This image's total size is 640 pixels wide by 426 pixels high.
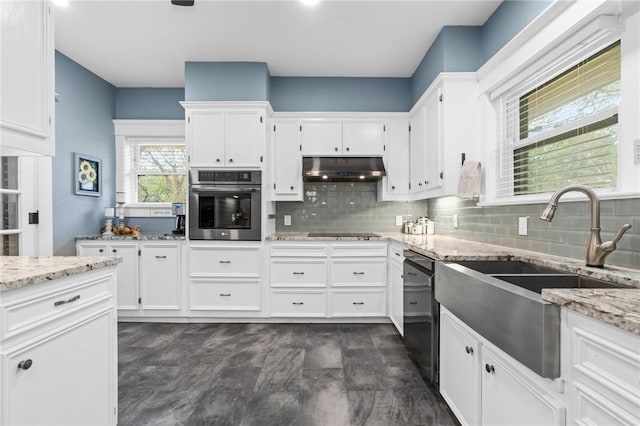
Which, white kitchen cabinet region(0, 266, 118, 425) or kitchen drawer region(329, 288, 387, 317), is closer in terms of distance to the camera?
white kitchen cabinet region(0, 266, 118, 425)

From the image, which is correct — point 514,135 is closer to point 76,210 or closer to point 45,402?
point 45,402

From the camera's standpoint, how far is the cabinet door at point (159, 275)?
344cm

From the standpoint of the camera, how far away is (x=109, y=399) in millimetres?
1539

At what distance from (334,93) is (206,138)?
1.61 metres

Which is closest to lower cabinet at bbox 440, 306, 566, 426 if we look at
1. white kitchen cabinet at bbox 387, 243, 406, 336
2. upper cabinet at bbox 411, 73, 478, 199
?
white kitchen cabinet at bbox 387, 243, 406, 336

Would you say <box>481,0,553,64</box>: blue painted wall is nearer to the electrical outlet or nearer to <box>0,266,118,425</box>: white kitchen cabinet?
the electrical outlet

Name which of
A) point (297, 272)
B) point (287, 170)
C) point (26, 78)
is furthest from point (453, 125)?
point (26, 78)

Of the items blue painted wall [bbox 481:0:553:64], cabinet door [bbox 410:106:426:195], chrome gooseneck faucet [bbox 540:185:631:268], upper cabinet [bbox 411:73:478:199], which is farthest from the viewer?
cabinet door [bbox 410:106:426:195]

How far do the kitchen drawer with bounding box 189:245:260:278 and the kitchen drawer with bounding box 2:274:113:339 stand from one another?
1.85 meters

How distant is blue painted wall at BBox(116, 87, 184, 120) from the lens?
4.16m

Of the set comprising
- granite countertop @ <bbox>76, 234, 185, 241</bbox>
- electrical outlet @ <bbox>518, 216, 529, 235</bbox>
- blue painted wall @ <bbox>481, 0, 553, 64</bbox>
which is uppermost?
blue painted wall @ <bbox>481, 0, 553, 64</bbox>

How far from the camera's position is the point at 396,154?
12.3 feet

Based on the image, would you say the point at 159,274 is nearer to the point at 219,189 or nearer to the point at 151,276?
the point at 151,276

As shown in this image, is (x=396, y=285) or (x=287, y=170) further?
(x=287, y=170)
